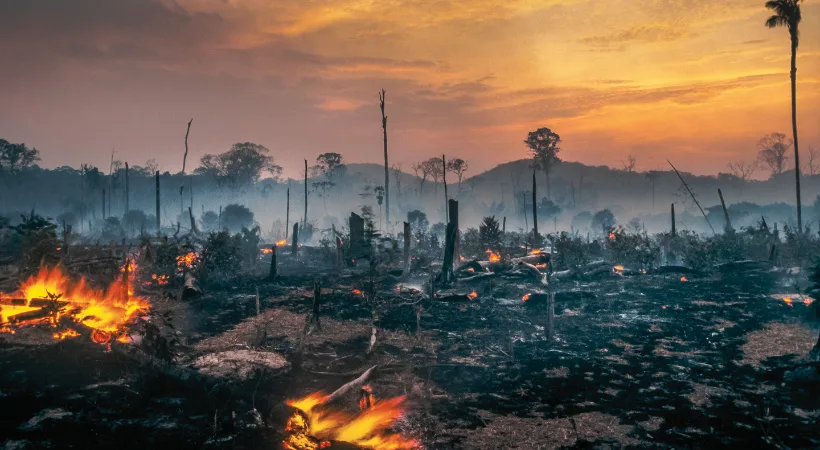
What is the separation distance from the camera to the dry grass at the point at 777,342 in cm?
1077

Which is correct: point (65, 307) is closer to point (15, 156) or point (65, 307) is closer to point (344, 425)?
point (344, 425)

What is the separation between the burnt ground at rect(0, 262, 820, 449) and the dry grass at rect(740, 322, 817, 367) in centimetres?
5

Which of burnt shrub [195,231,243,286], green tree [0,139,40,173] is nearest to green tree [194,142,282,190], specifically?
green tree [0,139,40,173]

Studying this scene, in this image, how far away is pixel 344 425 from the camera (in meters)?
7.63

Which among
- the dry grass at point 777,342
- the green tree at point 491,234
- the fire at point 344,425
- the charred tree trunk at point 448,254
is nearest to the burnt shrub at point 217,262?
the charred tree trunk at point 448,254

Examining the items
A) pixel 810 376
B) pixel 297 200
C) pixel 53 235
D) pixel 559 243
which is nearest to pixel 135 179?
pixel 297 200

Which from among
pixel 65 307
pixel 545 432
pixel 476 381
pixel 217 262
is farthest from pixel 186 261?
pixel 545 432

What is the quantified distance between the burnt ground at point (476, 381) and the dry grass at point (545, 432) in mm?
33

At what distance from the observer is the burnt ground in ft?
23.2

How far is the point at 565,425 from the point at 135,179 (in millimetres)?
99519

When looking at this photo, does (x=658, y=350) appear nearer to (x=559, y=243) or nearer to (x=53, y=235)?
(x=559, y=243)

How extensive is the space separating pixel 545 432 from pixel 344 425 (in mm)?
3361

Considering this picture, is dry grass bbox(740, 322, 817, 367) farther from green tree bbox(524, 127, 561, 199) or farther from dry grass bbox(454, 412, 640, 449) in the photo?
green tree bbox(524, 127, 561, 199)

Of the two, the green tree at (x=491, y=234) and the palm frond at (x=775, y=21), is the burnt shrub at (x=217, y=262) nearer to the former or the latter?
the green tree at (x=491, y=234)
